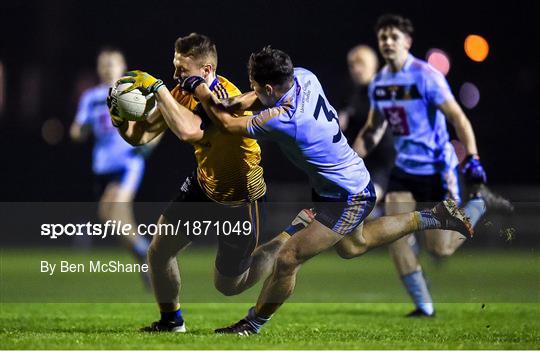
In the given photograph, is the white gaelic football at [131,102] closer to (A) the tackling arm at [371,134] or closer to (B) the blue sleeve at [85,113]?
(A) the tackling arm at [371,134]

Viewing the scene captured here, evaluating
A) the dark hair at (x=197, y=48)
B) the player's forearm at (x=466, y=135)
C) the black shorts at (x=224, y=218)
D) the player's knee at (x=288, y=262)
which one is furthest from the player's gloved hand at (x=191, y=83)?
the player's forearm at (x=466, y=135)

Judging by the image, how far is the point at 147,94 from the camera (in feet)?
26.8

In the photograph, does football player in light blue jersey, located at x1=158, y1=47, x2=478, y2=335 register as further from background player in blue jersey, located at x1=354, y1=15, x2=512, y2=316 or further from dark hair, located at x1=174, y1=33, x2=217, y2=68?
background player in blue jersey, located at x1=354, y1=15, x2=512, y2=316

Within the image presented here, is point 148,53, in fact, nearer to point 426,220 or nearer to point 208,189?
point 208,189

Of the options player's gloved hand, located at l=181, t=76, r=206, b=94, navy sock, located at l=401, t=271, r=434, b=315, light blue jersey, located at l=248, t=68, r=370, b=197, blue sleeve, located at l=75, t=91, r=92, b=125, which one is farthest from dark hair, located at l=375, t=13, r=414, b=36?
Answer: blue sleeve, located at l=75, t=91, r=92, b=125

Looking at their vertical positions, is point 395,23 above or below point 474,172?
above

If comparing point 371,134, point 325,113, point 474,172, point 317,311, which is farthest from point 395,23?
point 325,113

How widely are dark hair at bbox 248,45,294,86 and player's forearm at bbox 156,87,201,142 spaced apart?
1.76ft

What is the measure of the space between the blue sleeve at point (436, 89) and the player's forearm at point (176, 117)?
3460mm

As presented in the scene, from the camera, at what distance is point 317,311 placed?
11.1m

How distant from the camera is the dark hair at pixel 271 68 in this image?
7.90 meters

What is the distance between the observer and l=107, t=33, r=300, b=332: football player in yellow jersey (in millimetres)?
8320

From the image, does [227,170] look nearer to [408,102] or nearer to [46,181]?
[408,102]

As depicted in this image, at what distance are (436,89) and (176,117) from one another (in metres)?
3.60
